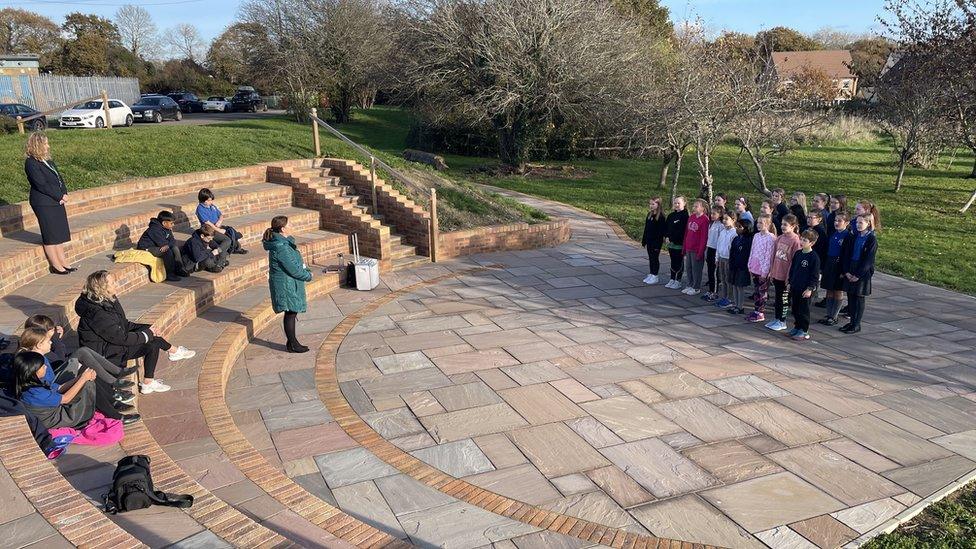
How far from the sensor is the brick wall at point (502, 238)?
12109 mm

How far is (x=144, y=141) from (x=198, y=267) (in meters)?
6.54

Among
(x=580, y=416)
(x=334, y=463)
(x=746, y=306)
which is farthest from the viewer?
(x=746, y=306)

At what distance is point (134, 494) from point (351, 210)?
320 inches

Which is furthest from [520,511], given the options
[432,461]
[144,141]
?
[144,141]

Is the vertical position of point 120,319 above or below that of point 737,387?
above

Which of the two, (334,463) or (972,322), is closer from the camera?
(334,463)

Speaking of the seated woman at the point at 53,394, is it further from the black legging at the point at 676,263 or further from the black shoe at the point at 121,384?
the black legging at the point at 676,263

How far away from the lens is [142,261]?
823 centimetres

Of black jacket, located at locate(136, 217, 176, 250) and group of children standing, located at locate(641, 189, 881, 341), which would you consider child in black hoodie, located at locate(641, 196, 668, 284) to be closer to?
group of children standing, located at locate(641, 189, 881, 341)

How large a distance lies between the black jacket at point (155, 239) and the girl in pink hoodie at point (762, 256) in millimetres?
7497

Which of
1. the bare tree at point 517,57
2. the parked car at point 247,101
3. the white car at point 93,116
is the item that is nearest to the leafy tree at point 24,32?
the parked car at point 247,101

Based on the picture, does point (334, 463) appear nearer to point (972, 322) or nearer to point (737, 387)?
point (737, 387)

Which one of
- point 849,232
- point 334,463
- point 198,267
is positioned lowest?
point 334,463

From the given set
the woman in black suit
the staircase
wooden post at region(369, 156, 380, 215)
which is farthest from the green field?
the woman in black suit
